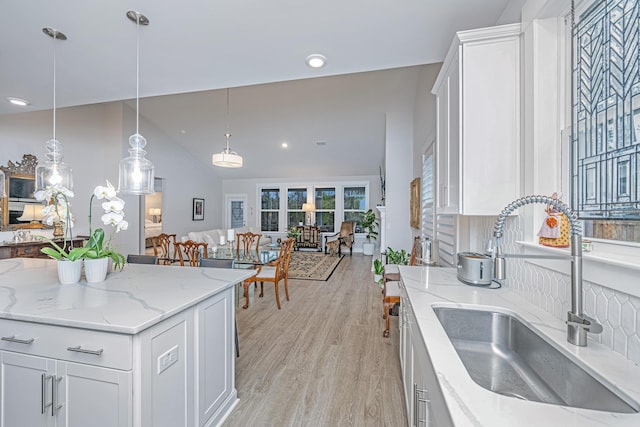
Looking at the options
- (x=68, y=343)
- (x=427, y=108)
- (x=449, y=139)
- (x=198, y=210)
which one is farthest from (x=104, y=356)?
(x=198, y=210)

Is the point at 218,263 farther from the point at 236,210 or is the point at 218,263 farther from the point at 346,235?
the point at 236,210

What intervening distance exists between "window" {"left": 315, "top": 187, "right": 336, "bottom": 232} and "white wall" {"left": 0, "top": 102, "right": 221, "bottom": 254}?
4.14 meters

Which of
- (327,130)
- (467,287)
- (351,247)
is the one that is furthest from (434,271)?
(351,247)

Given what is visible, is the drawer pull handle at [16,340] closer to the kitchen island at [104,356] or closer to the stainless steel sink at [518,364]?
the kitchen island at [104,356]

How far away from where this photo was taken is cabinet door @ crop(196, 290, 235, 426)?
60.4 inches

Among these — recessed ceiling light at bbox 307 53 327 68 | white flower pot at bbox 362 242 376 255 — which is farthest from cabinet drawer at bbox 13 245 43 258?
white flower pot at bbox 362 242 376 255

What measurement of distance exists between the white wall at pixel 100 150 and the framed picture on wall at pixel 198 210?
0.48 metres

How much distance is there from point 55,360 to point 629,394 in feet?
6.52

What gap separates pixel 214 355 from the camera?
5.45ft

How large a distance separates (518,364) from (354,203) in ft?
26.7

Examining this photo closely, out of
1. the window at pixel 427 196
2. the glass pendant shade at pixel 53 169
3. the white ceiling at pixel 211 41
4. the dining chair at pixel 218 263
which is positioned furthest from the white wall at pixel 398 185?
the glass pendant shade at pixel 53 169

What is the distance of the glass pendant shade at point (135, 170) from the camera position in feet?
6.95

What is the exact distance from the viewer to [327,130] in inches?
270

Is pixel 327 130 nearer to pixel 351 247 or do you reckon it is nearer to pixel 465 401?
pixel 351 247
